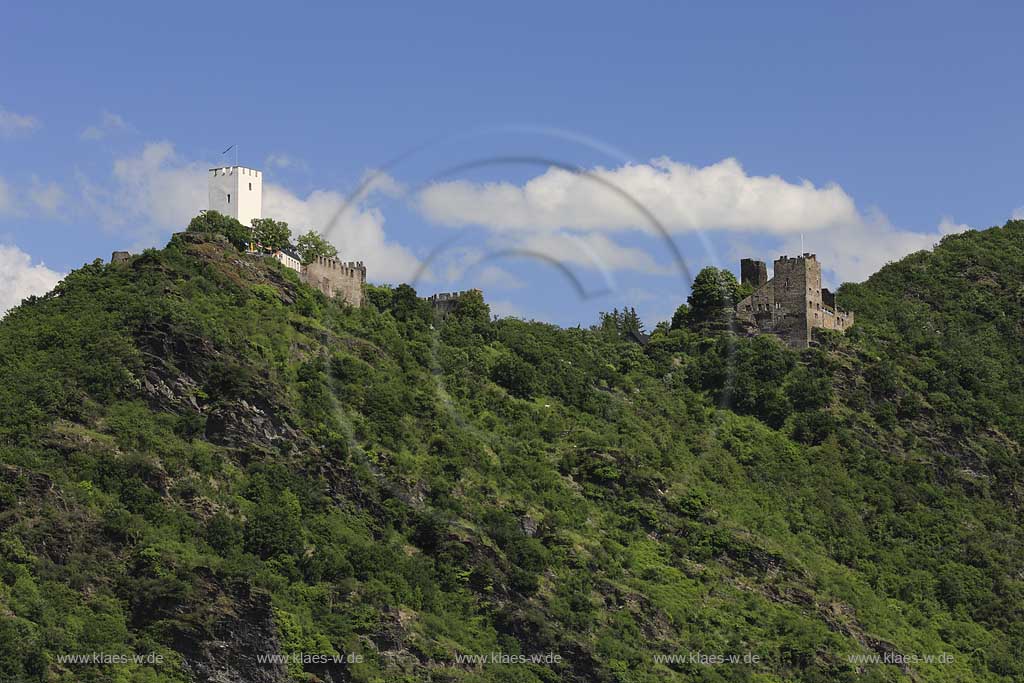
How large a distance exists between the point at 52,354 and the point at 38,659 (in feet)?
106

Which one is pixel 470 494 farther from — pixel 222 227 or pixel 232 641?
pixel 222 227

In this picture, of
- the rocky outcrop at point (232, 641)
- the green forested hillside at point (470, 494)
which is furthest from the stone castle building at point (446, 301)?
the rocky outcrop at point (232, 641)

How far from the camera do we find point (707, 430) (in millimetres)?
169625

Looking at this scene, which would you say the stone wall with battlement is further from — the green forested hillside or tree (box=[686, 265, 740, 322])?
tree (box=[686, 265, 740, 322])

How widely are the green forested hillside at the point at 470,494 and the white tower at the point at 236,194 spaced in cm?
1214

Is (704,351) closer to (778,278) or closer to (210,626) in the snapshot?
(778,278)

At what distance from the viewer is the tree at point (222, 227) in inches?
6555

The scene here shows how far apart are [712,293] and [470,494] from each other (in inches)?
1930

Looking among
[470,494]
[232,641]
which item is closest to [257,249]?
[470,494]

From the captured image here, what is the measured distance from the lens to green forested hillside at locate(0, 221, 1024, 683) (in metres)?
124

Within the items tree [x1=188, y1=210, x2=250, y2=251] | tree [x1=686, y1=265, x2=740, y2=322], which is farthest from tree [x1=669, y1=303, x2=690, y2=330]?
tree [x1=188, y1=210, x2=250, y2=251]

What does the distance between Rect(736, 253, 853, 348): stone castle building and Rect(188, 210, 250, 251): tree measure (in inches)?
1791

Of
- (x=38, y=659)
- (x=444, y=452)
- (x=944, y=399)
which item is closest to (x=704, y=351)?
(x=944, y=399)

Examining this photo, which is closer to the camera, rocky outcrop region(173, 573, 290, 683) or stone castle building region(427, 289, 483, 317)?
rocky outcrop region(173, 573, 290, 683)
